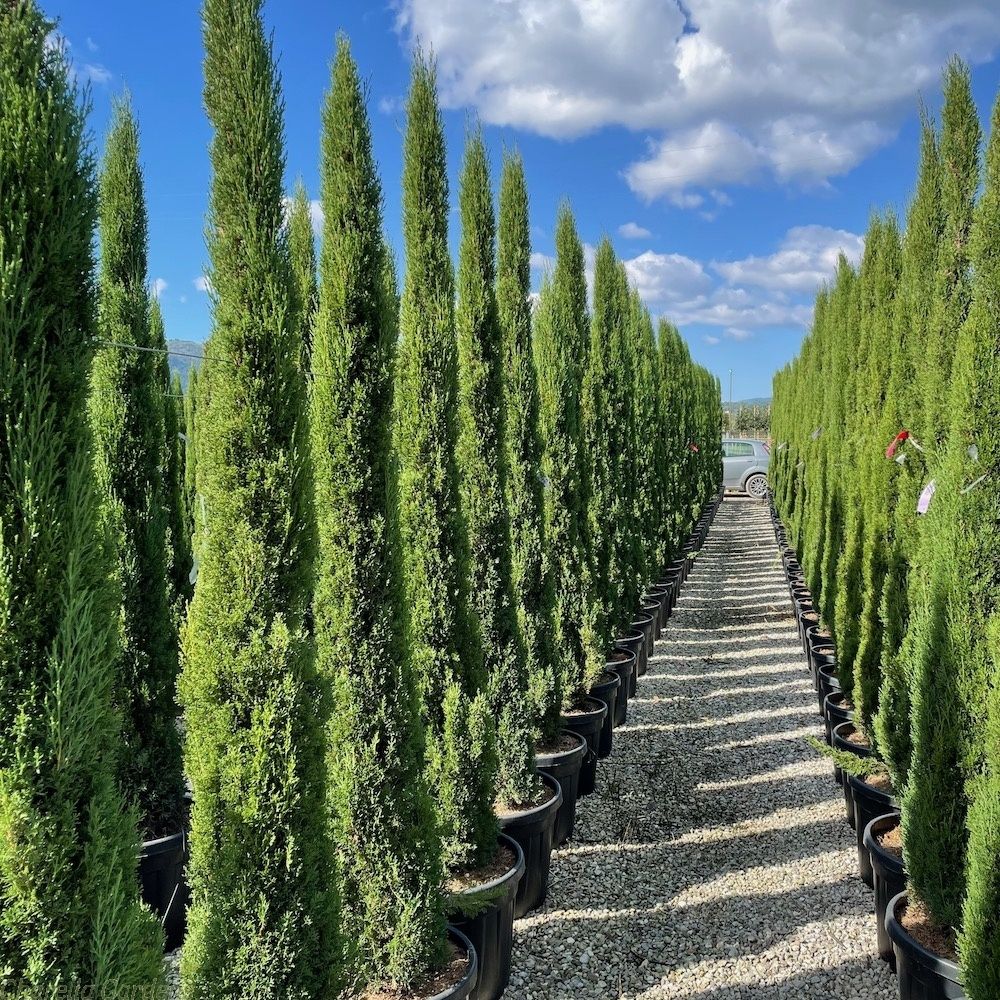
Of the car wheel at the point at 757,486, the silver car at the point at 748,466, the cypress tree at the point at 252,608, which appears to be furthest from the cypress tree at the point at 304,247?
the car wheel at the point at 757,486

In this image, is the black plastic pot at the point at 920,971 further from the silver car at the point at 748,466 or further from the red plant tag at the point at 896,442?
the silver car at the point at 748,466

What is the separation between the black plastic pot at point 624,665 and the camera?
7990mm

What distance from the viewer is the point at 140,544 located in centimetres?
509

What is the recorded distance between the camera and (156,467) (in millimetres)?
5246

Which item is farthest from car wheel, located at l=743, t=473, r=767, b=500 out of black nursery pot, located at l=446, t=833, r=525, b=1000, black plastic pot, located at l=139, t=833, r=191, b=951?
black plastic pot, located at l=139, t=833, r=191, b=951

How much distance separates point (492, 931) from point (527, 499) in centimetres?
324

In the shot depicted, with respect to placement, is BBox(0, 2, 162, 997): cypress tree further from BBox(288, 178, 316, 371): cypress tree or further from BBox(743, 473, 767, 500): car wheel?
BBox(743, 473, 767, 500): car wheel

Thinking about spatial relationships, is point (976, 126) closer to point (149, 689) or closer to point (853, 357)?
point (853, 357)

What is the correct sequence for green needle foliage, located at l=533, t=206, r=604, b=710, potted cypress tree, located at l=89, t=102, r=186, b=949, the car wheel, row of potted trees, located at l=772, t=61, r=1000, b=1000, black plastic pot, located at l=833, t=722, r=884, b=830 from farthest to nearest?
the car wheel < green needle foliage, located at l=533, t=206, r=604, b=710 < black plastic pot, located at l=833, t=722, r=884, b=830 < potted cypress tree, located at l=89, t=102, r=186, b=949 < row of potted trees, located at l=772, t=61, r=1000, b=1000

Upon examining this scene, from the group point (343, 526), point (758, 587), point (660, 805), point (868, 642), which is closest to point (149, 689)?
point (343, 526)

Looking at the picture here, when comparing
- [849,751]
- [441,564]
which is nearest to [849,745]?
[849,751]

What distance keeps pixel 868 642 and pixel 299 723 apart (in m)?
4.64

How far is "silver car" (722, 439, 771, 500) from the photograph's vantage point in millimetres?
32500

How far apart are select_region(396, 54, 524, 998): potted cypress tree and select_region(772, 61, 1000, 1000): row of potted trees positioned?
2.03 meters
